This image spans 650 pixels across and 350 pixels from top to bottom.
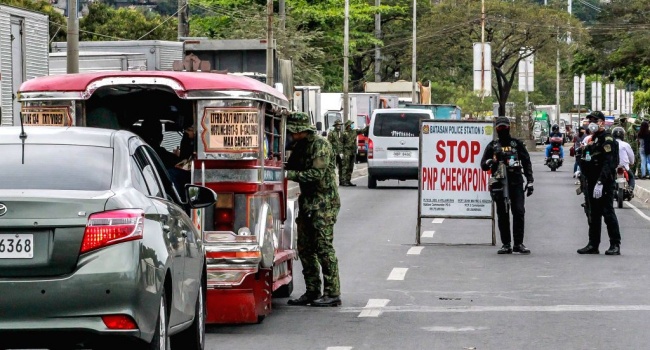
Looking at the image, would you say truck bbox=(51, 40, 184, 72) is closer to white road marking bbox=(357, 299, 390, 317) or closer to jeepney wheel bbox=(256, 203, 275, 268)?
white road marking bbox=(357, 299, 390, 317)

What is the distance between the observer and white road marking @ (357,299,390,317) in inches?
509

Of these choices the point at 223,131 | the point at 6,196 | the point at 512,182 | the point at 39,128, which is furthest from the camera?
the point at 512,182

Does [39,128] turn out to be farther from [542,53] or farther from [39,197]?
[542,53]

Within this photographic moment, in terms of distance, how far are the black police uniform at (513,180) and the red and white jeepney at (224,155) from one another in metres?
7.49

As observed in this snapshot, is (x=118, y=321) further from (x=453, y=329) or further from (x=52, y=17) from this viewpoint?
(x=52, y=17)

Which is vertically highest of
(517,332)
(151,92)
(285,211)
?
(151,92)

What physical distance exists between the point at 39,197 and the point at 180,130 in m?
6.03

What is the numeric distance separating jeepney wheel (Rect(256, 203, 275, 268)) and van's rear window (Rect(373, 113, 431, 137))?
2291 centimetres

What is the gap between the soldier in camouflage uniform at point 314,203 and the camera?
13.3 metres

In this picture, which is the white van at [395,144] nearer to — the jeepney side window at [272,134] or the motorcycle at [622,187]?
the motorcycle at [622,187]

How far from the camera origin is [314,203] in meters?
13.4

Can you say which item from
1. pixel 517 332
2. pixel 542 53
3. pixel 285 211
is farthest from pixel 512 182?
pixel 542 53

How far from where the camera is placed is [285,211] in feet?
44.3

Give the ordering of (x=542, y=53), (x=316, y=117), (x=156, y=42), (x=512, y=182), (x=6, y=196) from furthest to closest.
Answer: (x=542, y=53), (x=316, y=117), (x=156, y=42), (x=512, y=182), (x=6, y=196)
